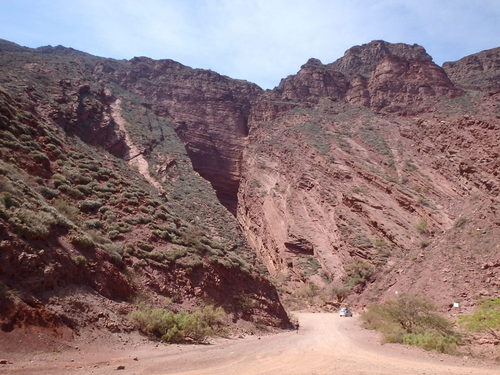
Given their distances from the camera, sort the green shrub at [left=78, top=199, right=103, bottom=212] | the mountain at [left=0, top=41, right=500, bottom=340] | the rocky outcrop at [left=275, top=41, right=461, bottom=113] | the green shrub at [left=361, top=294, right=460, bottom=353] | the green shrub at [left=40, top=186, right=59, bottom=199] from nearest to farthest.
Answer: the mountain at [left=0, top=41, right=500, bottom=340]
the green shrub at [left=361, top=294, right=460, bottom=353]
the green shrub at [left=40, top=186, right=59, bottom=199]
the green shrub at [left=78, top=199, right=103, bottom=212]
the rocky outcrop at [left=275, top=41, right=461, bottom=113]

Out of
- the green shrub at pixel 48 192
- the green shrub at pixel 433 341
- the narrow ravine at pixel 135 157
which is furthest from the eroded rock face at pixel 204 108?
the green shrub at pixel 433 341

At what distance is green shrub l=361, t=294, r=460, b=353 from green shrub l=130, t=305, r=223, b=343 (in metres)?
6.68

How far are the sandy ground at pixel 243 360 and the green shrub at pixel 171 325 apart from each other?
54cm

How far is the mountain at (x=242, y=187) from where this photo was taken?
1130 centimetres

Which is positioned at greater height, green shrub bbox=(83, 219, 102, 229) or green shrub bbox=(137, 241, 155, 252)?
green shrub bbox=(83, 219, 102, 229)

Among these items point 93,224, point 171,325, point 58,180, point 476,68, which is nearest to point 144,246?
point 93,224

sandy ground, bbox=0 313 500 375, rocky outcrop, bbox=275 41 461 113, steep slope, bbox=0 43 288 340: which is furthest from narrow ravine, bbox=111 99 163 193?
rocky outcrop, bbox=275 41 461 113

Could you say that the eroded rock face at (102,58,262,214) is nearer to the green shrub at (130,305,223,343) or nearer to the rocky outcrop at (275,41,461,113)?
the rocky outcrop at (275,41,461,113)

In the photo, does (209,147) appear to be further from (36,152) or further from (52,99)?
(36,152)

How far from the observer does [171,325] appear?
10.8 meters

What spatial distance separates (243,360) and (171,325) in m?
2.91

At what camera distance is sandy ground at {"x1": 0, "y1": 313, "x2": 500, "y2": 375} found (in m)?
6.96

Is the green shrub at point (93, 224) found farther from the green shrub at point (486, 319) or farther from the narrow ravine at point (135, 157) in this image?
the narrow ravine at point (135, 157)

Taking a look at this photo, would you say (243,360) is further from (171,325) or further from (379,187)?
(379,187)
